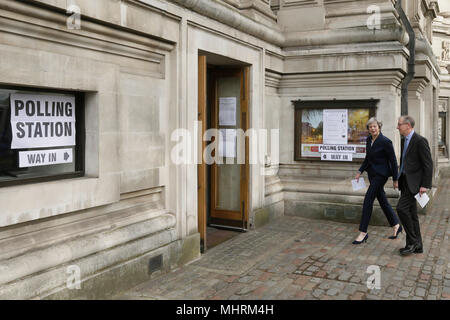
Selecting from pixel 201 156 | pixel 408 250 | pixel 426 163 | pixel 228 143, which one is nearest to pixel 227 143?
pixel 228 143

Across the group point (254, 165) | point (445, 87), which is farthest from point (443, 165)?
point (254, 165)

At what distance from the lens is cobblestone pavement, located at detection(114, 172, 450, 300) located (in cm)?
493

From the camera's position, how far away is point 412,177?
6332 millimetres

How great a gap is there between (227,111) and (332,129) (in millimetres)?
2255

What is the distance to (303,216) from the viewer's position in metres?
9.07

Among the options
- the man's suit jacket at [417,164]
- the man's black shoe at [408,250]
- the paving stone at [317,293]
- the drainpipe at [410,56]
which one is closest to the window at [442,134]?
the drainpipe at [410,56]

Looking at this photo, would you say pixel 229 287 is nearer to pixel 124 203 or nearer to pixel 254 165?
pixel 124 203

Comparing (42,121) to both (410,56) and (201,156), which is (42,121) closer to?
(201,156)

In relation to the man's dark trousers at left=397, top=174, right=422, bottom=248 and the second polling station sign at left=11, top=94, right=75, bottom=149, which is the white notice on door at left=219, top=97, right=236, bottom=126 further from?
the second polling station sign at left=11, top=94, right=75, bottom=149

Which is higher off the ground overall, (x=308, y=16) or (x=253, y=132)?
(x=308, y=16)

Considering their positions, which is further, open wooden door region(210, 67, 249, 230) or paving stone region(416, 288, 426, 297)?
open wooden door region(210, 67, 249, 230)

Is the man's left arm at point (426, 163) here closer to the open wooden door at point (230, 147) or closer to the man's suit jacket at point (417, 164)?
the man's suit jacket at point (417, 164)

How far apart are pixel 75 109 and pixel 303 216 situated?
558 cm

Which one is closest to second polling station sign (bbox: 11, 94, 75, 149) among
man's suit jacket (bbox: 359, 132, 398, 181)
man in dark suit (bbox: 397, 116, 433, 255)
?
man in dark suit (bbox: 397, 116, 433, 255)
